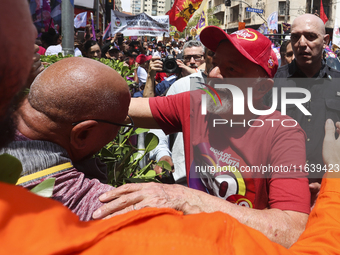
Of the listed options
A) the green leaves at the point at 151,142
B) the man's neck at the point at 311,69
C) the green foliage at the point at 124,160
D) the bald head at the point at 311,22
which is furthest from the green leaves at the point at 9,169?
the bald head at the point at 311,22

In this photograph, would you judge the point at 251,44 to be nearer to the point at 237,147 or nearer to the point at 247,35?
the point at 247,35

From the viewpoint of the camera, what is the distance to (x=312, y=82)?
3521mm

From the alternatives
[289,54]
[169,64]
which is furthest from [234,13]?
[169,64]

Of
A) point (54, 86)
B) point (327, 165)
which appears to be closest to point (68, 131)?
point (54, 86)

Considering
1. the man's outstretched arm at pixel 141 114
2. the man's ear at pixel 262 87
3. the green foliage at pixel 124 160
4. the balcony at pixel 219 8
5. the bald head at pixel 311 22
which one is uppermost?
the balcony at pixel 219 8

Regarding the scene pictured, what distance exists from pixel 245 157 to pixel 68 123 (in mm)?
989

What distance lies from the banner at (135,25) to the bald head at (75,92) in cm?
760

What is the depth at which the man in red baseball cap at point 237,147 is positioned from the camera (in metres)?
1.25

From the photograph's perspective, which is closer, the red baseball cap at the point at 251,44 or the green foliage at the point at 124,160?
the green foliage at the point at 124,160

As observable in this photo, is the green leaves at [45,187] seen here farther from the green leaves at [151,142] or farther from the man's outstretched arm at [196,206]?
the green leaves at [151,142]

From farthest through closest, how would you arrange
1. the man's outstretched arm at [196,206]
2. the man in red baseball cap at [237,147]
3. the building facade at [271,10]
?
the building facade at [271,10] < the man in red baseball cap at [237,147] < the man's outstretched arm at [196,206]

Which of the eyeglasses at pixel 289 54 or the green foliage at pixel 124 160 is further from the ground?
the eyeglasses at pixel 289 54

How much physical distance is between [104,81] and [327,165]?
3.36 ft

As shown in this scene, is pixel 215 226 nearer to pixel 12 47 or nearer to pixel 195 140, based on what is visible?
pixel 12 47
